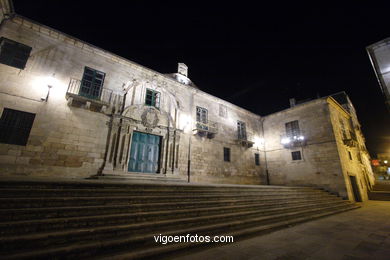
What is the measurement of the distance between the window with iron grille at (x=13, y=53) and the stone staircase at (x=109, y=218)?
669 centimetres

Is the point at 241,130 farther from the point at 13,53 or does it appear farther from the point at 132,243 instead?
the point at 13,53

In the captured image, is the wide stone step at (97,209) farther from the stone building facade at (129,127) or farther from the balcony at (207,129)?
the balcony at (207,129)

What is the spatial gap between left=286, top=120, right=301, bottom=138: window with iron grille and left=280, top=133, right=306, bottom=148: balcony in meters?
0.17

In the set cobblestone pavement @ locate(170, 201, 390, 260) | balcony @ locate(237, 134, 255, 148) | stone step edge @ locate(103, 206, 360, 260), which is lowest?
cobblestone pavement @ locate(170, 201, 390, 260)

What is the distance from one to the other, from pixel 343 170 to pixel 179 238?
13.5 meters

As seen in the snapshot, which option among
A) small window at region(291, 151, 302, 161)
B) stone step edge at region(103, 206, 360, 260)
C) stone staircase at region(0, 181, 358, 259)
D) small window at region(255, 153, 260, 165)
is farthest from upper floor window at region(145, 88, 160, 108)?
small window at region(291, 151, 302, 161)

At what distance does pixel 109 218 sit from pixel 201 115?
10.3 meters

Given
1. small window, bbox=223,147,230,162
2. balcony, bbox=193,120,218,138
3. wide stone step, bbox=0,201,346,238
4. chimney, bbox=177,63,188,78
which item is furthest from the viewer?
chimney, bbox=177,63,188,78

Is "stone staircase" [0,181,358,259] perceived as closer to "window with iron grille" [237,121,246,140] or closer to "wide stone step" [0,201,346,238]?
"wide stone step" [0,201,346,238]

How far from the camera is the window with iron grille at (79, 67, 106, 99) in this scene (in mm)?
8633

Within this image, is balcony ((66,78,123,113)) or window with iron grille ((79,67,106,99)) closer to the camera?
balcony ((66,78,123,113))

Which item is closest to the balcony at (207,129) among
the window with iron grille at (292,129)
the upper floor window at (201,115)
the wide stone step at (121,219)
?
the upper floor window at (201,115)

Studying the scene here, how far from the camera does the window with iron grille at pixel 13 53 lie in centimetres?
703

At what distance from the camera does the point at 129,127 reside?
9.23 m
